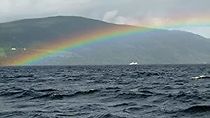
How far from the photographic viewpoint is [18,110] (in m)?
31.8

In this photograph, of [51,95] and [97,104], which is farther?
[51,95]

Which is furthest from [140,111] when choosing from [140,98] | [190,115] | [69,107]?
[140,98]

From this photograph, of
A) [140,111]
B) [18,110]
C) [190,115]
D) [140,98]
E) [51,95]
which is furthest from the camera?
[51,95]

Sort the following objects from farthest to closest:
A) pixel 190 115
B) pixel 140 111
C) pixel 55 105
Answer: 1. pixel 55 105
2. pixel 140 111
3. pixel 190 115

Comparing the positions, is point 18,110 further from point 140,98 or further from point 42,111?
point 140,98

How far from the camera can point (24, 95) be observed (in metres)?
43.9

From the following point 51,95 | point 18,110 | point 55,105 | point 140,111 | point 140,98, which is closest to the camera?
point 140,111

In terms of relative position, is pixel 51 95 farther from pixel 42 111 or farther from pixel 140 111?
pixel 140 111

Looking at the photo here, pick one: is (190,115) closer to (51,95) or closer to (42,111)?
(42,111)

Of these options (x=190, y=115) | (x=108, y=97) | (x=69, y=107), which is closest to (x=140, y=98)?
(x=108, y=97)

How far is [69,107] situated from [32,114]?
13.7 ft

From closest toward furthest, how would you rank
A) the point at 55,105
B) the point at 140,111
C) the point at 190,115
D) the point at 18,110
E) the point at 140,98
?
the point at 190,115 → the point at 140,111 → the point at 18,110 → the point at 55,105 → the point at 140,98

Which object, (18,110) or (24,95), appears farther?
(24,95)

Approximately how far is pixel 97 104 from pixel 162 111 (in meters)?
7.02
